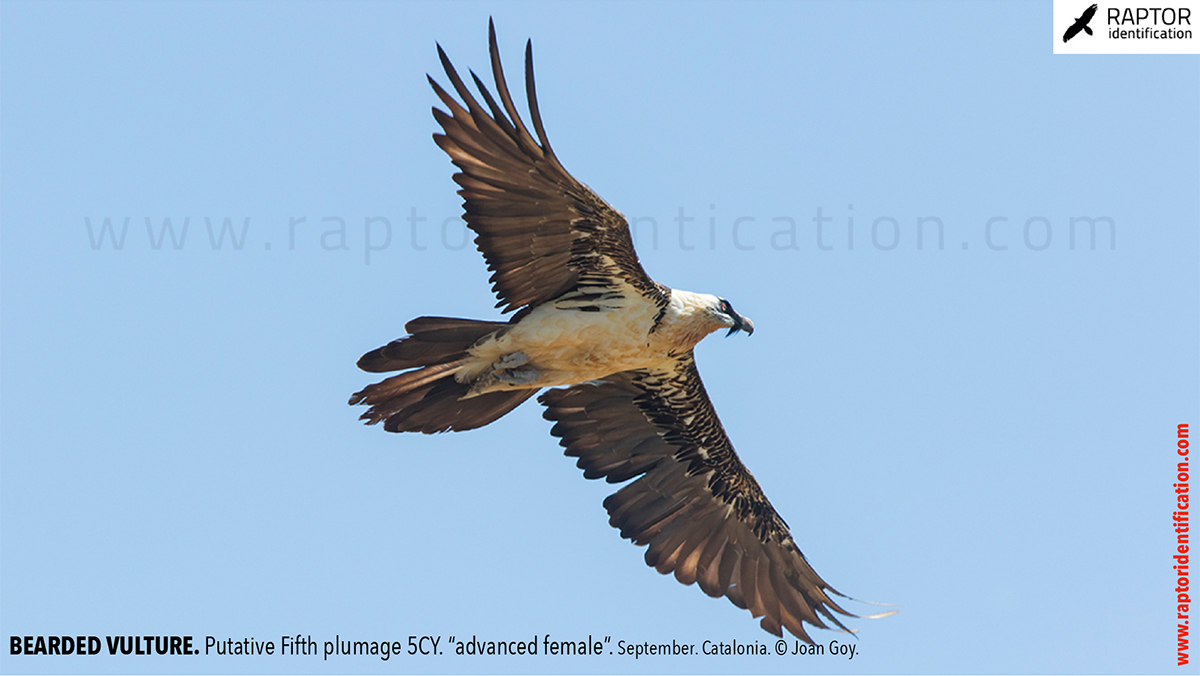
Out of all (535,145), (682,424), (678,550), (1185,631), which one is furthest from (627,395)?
(1185,631)

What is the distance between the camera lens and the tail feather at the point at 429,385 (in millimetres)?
11438

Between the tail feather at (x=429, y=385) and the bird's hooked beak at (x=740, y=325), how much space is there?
2.32 meters

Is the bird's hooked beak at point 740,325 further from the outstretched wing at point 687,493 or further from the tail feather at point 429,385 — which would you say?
the tail feather at point 429,385

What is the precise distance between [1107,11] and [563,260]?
25.3ft

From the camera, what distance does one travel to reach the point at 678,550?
45.6 ft

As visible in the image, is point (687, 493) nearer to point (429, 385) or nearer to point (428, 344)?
point (429, 385)

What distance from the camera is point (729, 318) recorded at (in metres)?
12.4

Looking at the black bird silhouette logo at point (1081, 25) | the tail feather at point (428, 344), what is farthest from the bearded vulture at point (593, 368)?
the black bird silhouette logo at point (1081, 25)

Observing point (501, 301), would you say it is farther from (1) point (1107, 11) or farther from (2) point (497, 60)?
(1) point (1107, 11)

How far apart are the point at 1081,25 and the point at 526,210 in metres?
7.73

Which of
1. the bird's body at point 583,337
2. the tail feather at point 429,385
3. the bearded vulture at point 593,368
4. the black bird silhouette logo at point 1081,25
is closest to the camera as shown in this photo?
the bearded vulture at point 593,368

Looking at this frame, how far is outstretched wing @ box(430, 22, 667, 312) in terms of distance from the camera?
34.6ft

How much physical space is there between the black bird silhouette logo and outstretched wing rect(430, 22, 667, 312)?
640cm

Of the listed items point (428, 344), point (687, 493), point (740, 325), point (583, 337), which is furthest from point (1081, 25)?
point (428, 344)
